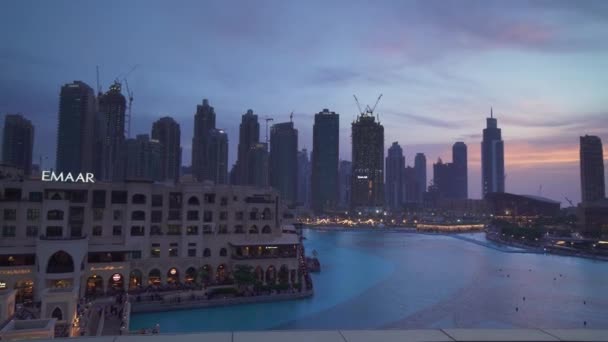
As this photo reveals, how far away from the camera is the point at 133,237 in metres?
47.6

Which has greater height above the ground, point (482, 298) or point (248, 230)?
point (248, 230)

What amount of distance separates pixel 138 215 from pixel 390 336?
46.6 m

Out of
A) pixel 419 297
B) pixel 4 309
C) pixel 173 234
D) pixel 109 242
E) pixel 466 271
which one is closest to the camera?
pixel 4 309

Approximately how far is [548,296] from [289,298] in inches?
1238

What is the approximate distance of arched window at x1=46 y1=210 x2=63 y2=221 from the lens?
43.6m

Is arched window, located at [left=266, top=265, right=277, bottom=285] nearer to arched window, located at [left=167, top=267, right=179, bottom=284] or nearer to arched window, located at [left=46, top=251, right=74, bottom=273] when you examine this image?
arched window, located at [left=167, top=267, right=179, bottom=284]

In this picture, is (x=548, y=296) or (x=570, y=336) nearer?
(x=570, y=336)

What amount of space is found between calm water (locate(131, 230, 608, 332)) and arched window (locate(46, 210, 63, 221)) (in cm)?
1273

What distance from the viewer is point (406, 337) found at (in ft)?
18.7

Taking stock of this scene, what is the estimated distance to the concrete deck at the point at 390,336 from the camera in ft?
18.2

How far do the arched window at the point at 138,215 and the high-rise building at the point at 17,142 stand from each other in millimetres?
144506

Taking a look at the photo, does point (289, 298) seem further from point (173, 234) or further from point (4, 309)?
point (4, 309)

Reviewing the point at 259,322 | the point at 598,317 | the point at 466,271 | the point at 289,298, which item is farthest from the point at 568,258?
the point at 259,322

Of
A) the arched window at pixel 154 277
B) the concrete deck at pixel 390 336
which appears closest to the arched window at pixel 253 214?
the arched window at pixel 154 277
